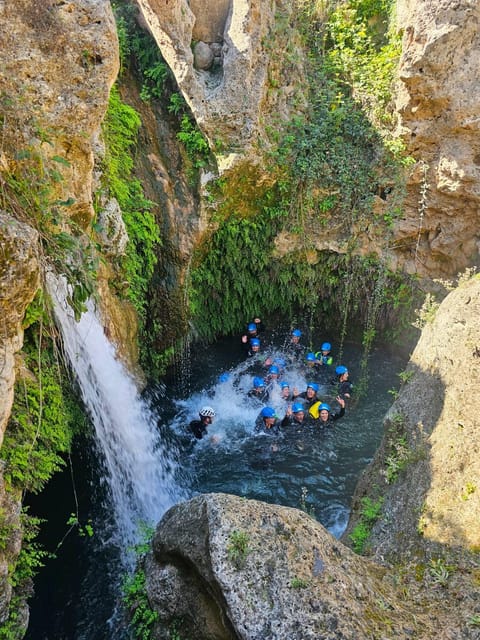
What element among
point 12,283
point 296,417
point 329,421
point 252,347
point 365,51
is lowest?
point 329,421

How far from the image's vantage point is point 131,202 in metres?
8.55

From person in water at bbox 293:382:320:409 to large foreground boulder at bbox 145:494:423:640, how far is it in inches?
216

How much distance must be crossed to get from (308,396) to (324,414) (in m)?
0.71

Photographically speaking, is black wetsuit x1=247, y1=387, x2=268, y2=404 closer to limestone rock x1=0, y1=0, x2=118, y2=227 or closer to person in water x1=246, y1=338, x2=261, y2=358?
person in water x1=246, y1=338, x2=261, y2=358

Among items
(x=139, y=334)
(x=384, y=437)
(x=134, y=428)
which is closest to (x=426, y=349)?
(x=384, y=437)

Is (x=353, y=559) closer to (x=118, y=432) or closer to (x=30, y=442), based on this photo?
(x=30, y=442)

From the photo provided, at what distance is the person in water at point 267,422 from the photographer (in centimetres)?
868

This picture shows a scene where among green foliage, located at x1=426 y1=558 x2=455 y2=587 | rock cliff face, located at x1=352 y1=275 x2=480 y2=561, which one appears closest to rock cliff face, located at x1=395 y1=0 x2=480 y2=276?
rock cliff face, located at x1=352 y1=275 x2=480 y2=561

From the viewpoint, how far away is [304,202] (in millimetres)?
10508

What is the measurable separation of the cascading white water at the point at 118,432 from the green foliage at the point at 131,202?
1744 millimetres

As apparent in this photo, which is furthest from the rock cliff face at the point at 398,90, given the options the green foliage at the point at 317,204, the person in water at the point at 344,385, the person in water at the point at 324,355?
the person in water at the point at 344,385

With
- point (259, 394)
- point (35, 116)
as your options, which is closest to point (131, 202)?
point (35, 116)

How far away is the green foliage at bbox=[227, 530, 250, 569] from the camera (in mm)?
3482

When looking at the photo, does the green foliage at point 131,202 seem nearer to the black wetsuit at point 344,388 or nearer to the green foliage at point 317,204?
the green foliage at point 317,204
